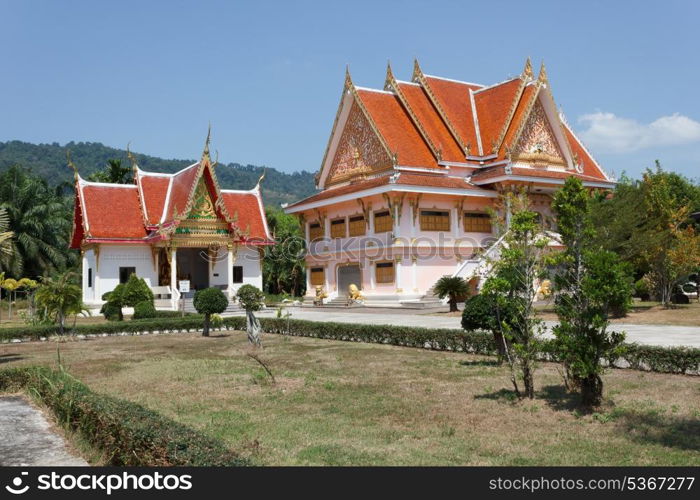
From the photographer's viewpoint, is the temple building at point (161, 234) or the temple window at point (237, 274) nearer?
the temple building at point (161, 234)

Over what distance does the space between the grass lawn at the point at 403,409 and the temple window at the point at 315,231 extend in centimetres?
2148

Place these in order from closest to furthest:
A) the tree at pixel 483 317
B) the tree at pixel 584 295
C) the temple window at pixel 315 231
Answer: the tree at pixel 584 295 < the tree at pixel 483 317 < the temple window at pixel 315 231

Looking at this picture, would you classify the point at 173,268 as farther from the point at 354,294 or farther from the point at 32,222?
the point at 32,222

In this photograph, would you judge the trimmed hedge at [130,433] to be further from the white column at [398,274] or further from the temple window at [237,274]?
the temple window at [237,274]

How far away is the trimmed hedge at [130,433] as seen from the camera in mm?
5031

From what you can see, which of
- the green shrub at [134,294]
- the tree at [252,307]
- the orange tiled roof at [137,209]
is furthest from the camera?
the orange tiled roof at [137,209]

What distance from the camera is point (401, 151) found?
29969mm

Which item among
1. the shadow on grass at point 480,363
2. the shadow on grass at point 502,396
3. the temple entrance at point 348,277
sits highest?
the temple entrance at point 348,277

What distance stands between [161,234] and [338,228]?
853 centimetres

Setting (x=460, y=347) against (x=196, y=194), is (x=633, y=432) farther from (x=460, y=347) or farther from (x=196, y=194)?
(x=196, y=194)

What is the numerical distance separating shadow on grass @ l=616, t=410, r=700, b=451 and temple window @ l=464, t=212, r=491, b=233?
78.4 feet

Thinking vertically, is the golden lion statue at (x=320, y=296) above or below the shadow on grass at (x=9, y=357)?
above

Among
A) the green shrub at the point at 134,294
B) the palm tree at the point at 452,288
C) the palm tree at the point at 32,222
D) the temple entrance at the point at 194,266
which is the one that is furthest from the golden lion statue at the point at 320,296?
the palm tree at the point at 32,222
